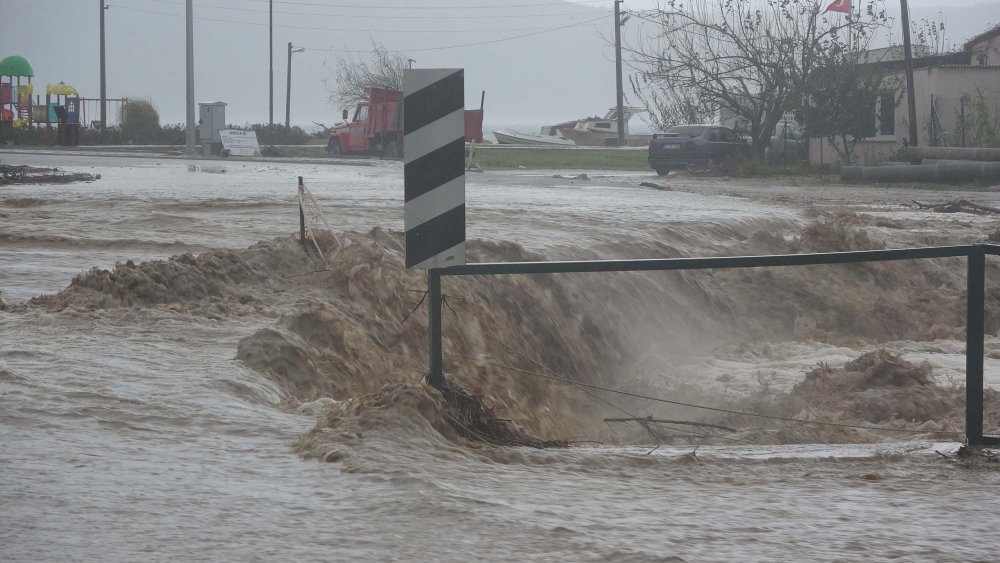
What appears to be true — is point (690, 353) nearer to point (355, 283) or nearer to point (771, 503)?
point (355, 283)

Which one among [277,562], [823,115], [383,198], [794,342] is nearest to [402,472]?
[277,562]

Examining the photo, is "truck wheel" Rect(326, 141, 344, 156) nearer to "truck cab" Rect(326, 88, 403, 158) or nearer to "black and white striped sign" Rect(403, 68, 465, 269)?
"truck cab" Rect(326, 88, 403, 158)

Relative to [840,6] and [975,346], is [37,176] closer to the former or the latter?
[975,346]

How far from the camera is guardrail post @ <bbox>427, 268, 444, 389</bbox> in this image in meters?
4.89

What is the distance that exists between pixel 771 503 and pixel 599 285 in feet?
22.3

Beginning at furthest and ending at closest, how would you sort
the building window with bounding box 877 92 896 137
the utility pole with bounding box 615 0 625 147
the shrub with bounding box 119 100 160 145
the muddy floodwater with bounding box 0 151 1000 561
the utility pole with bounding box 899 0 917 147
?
the utility pole with bounding box 615 0 625 147, the shrub with bounding box 119 100 160 145, the building window with bounding box 877 92 896 137, the utility pole with bounding box 899 0 917 147, the muddy floodwater with bounding box 0 151 1000 561

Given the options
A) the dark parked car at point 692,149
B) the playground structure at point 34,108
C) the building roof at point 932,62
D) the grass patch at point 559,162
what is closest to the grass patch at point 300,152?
the grass patch at point 559,162

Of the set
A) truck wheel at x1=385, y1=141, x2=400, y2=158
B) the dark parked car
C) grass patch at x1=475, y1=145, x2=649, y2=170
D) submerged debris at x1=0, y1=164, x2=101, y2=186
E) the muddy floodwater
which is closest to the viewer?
the muddy floodwater

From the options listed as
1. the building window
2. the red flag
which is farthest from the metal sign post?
the red flag

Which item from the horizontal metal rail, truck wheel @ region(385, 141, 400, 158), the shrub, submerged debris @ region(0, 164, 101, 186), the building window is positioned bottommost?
the horizontal metal rail

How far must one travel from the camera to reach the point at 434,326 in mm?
4914

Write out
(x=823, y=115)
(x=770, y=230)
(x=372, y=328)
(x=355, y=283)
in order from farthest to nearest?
(x=823, y=115)
(x=770, y=230)
(x=355, y=283)
(x=372, y=328)

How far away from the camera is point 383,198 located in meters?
17.4

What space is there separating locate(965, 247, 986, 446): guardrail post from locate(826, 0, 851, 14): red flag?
34.0 metres
